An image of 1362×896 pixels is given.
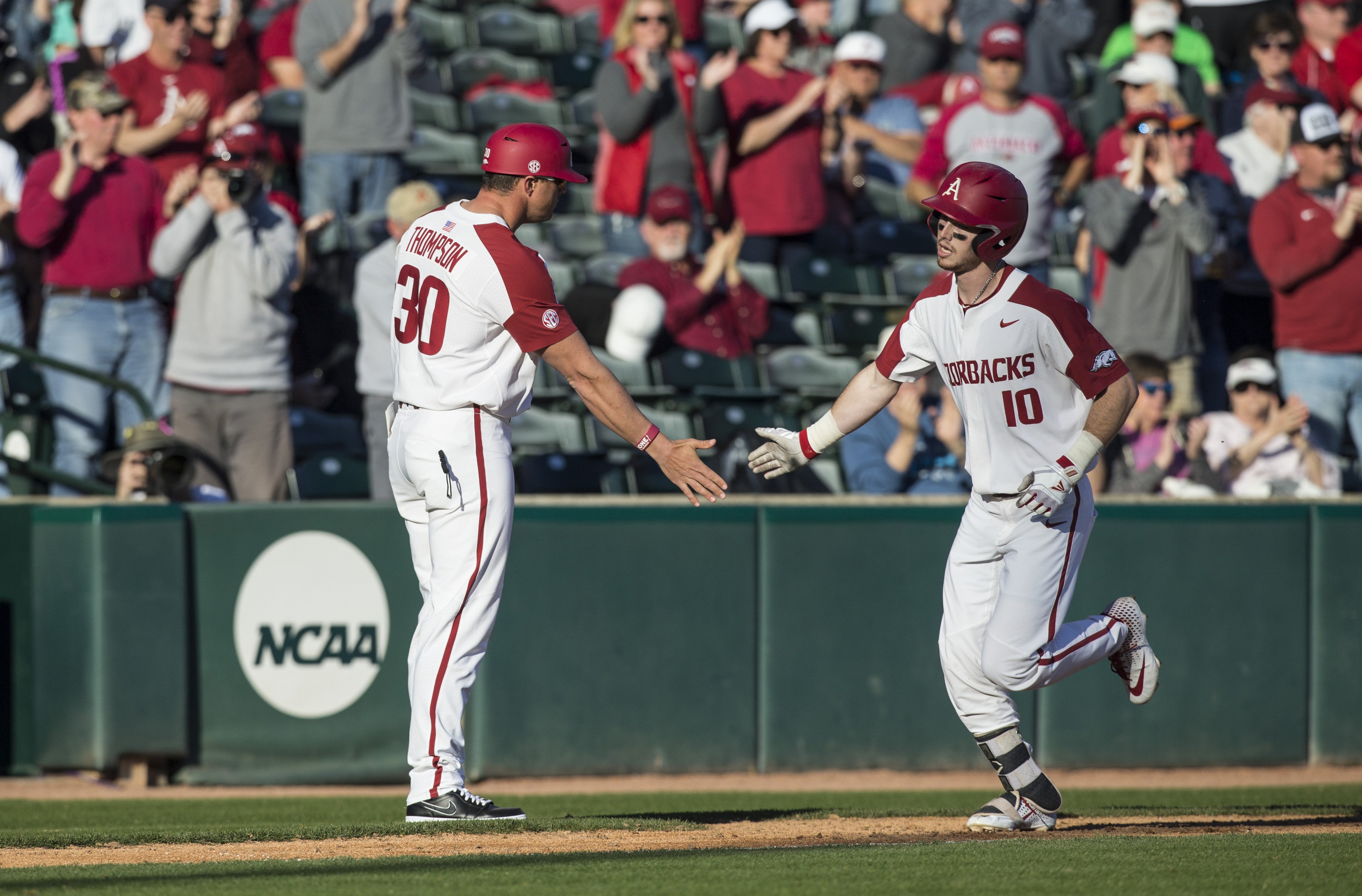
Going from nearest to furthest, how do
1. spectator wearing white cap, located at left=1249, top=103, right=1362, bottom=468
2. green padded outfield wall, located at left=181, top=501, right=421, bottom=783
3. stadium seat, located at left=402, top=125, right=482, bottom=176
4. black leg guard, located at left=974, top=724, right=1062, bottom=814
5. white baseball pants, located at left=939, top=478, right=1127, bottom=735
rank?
white baseball pants, located at left=939, top=478, right=1127, bottom=735, black leg guard, located at left=974, top=724, right=1062, bottom=814, green padded outfield wall, located at left=181, top=501, right=421, bottom=783, spectator wearing white cap, located at left=1249, top=103, right=1362, bottom=468, stadium seat, located at left=402, top=125, right=482, bottom=176

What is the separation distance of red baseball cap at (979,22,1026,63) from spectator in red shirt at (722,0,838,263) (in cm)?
110

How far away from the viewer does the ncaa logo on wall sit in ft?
25.7

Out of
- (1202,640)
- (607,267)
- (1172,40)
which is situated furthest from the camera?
(1172,40)

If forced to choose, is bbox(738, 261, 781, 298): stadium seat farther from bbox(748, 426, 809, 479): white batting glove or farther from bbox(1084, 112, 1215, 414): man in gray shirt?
bbox(748, 426, 809, 479): white batting glove

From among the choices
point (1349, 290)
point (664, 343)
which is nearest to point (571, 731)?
point (664, 343)


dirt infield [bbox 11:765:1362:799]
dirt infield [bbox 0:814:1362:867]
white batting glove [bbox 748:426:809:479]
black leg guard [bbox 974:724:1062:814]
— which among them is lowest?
dirt infield [bbox 11:765:1362:799]

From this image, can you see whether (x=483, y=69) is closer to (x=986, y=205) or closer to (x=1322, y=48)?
(x=1322, y=48)

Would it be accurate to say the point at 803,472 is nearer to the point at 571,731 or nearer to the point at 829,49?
the point at 571,731

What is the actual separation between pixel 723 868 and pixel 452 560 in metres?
1.35

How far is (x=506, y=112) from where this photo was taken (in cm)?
1233

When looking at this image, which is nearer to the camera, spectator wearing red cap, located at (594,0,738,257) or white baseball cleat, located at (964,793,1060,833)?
white baseball cleat, located at (964,793,1060,833)

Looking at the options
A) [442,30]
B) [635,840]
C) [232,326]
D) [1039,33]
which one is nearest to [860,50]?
[1039,33]

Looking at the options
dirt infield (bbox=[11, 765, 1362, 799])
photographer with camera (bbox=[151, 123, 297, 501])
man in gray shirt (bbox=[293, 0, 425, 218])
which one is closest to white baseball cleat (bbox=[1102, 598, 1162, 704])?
dirt infield (bbox=[11, 765, 1362, 799])

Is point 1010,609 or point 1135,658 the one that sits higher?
point 1010,609
